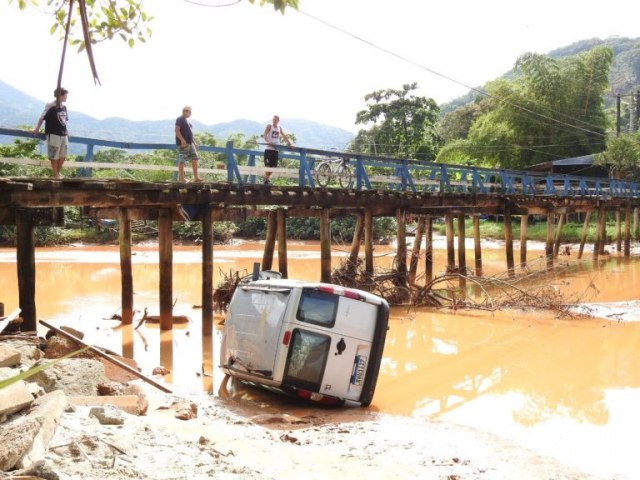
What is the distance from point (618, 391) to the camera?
891cm

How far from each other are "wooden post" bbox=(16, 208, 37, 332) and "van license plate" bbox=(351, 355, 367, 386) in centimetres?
445

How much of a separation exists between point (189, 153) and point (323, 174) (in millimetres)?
4227

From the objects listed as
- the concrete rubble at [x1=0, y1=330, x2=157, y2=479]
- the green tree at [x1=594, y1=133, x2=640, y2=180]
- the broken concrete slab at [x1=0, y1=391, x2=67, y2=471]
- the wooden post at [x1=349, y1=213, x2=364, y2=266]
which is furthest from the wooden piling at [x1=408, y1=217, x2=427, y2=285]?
the green tree at [x1=594, y1=133, x2=640, y2=180]

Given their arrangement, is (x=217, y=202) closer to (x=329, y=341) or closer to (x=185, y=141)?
(x=185, y=141)

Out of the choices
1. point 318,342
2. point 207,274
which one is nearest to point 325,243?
point 207,274

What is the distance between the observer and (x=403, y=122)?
45.2 m

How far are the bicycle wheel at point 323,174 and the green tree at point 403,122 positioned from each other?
3015cm

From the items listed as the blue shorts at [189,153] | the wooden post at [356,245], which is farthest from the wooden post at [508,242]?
the blue shorts at [189,153]

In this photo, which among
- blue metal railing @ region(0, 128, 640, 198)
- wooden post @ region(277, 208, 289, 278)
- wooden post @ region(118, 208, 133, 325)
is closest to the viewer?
blue metal railing @ region(0, 128, 640, 198)

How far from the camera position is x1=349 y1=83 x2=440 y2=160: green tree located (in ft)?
147

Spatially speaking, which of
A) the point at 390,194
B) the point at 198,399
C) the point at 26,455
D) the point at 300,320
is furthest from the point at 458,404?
the point at 390,194

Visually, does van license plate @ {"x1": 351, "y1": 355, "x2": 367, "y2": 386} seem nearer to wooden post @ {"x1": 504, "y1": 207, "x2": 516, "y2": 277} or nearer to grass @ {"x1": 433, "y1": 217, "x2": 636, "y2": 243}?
wooden post @ {"x1": 504, "y1": 207, "x2": 516, "y2": 277}

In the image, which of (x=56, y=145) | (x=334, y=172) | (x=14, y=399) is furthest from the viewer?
(x=334, y=172)

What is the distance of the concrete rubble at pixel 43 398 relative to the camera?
3426 mm
